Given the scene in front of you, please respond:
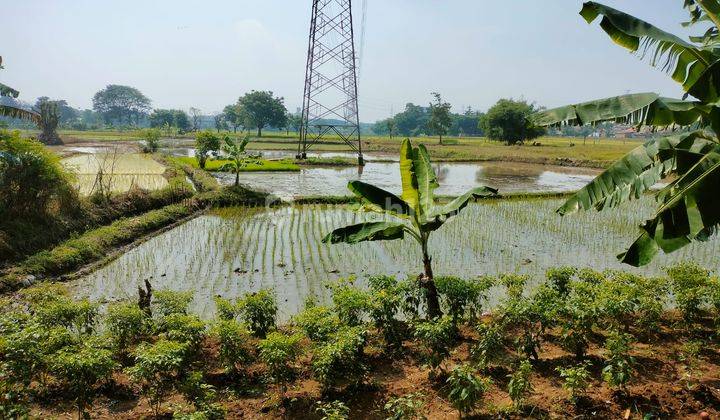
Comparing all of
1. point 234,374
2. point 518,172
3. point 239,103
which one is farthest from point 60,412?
point 239,103

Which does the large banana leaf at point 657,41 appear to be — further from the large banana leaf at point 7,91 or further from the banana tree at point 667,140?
the large banana leaf at point 7,91

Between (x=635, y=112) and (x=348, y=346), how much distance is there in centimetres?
403

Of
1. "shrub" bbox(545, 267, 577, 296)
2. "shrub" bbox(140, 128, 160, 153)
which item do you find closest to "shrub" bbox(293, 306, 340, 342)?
"shrub" bbox(545, 267, 577, 296)

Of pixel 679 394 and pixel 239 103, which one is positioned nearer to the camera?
pixel 679 394

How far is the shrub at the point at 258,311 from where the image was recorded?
6.19 m

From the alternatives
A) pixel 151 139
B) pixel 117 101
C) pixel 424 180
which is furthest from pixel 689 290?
pixel 117 101

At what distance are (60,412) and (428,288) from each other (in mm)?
4746

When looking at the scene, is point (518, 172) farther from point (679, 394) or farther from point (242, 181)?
point (679, 394)

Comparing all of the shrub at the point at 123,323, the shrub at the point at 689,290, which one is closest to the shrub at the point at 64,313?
the shrub at the point at 123,323

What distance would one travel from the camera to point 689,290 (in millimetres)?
6512

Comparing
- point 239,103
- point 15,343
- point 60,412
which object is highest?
point 239,103

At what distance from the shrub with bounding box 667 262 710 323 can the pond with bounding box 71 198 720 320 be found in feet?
11.2

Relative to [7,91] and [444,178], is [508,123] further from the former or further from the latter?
[7,91]

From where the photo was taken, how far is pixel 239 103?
84.9 m
